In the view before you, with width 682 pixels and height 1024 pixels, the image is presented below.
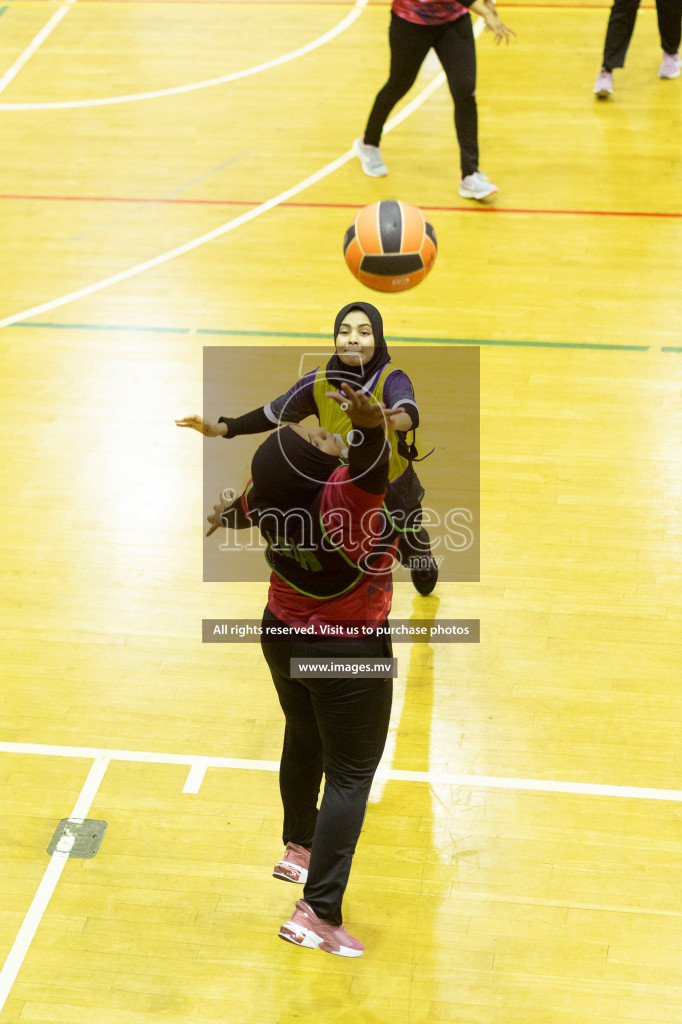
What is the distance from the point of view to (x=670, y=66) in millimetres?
9883

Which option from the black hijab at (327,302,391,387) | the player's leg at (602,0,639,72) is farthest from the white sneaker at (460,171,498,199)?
the black hijab at (327,302,391,387)

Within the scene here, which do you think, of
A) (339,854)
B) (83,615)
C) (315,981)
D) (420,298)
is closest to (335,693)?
(339,854)

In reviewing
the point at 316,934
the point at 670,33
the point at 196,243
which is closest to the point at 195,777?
the point at 316,934

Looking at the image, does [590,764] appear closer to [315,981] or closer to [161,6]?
[315,981]

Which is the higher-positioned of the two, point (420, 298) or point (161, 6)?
point (161, 6)

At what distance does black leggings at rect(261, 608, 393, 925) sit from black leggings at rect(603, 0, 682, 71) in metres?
7.39

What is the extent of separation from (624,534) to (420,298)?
2530 mm

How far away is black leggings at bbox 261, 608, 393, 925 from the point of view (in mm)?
3688

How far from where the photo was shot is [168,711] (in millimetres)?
5160

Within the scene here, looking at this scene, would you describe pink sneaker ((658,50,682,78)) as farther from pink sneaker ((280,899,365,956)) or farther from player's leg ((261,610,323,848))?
pink sneaker ((280,899,365,956))

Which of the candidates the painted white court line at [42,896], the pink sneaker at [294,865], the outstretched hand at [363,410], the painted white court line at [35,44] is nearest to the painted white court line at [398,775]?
the painted white court line at [42,896]

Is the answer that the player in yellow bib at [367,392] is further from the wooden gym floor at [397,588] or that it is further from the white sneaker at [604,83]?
the white sneaker at [604,83]

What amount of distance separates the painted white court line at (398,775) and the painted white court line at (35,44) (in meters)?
7.44

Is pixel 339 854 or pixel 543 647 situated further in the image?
pixel 543 647
